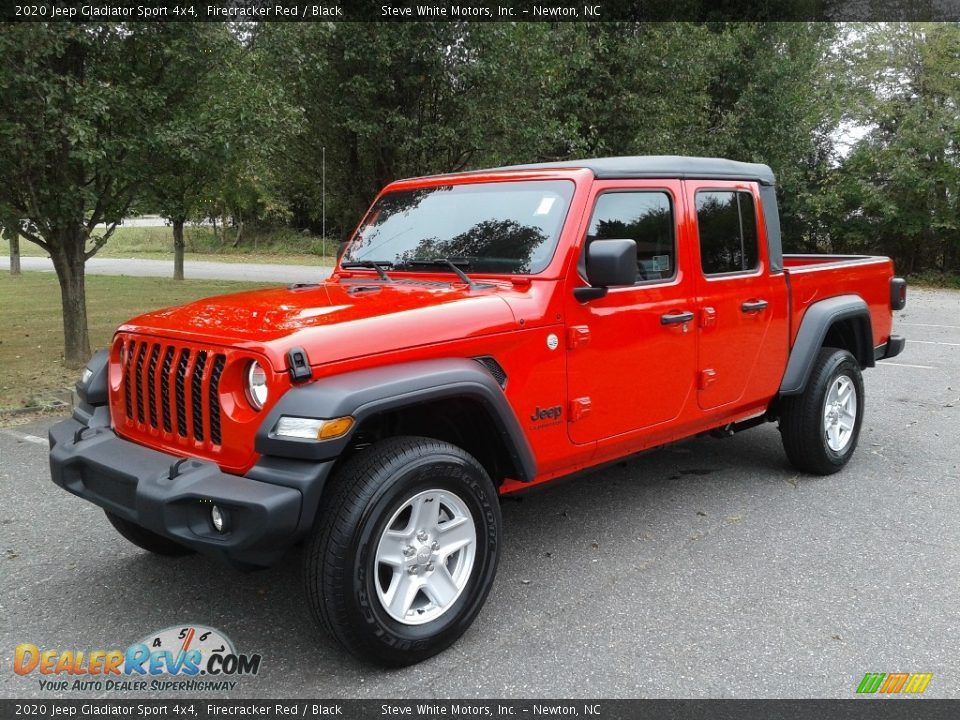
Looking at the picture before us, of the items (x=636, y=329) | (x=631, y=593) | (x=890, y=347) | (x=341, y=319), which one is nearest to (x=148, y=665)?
(x=341, y=319)

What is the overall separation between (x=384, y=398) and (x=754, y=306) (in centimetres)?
264

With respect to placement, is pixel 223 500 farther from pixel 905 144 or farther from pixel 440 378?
pixel 905 144

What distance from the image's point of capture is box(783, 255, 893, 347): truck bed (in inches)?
203

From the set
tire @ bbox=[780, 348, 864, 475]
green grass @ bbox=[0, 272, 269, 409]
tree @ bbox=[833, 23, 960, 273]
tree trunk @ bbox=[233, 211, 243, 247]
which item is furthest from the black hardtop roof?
tree trunk @ bbox=[233, 211, 243, 247]

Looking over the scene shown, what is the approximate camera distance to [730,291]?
4613 millimetres

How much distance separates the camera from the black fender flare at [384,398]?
9.29 ft

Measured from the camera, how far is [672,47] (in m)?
14.2

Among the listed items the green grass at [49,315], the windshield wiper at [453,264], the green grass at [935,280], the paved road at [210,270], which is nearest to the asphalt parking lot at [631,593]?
the windshield wiper at [453,264]

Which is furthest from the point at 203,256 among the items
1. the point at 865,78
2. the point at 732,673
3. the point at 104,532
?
the point at 732,673

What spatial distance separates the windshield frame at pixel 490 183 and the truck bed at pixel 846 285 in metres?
1.82

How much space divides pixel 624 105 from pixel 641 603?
11.6 meters

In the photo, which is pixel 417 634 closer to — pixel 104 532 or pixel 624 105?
pixel 104 532

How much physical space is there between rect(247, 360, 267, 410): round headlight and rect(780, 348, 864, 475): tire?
140 inches

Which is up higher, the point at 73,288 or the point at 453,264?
the point at 453,264
